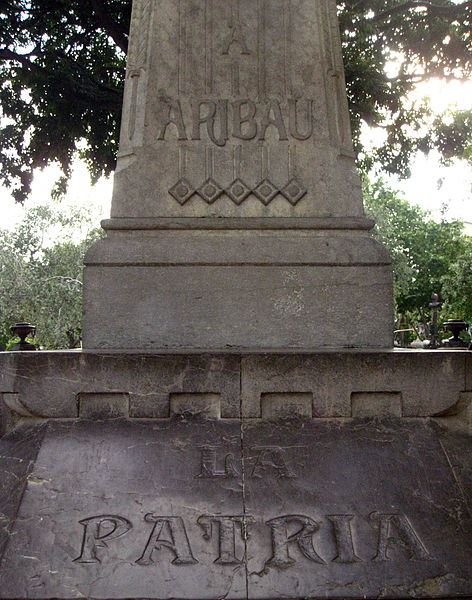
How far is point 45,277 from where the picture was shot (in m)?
31.3

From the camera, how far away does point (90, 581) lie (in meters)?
3.16

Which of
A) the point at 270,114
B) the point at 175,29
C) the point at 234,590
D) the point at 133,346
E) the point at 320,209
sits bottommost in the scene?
the point at 234,590

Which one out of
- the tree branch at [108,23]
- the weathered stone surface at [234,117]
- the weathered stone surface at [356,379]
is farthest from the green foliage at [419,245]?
the weathered stone surface at [356,379]

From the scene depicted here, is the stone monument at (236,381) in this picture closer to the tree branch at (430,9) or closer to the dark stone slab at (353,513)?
the dark stone slab at (353,513)

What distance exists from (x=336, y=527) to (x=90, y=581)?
3.75 ft

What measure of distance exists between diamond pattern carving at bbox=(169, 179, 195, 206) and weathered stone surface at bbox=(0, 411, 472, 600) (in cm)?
154

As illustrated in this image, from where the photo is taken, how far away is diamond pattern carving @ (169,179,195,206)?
4793mm

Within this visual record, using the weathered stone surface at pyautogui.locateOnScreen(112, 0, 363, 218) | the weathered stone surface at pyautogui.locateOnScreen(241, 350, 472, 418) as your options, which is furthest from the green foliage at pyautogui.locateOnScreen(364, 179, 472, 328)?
the weathered stone surface at pyautogui.locateOnScreen(241, 350, 472, 418)

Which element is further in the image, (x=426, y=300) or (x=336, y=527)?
(x=426, y=300)

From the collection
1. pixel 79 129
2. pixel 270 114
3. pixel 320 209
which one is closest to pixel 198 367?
pixel 320 209

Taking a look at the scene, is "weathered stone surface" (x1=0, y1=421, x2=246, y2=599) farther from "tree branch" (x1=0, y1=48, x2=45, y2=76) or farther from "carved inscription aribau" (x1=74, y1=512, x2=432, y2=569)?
"tree branch" (x1=0, y1=48, x2=45, y2=76)

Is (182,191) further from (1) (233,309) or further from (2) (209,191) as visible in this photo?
(1) (233,309)

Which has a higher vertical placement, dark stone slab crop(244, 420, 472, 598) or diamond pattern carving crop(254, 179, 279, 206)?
diamond pattern carving crop(254, 179, 279, 206)

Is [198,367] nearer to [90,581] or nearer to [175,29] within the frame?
[90,581]
